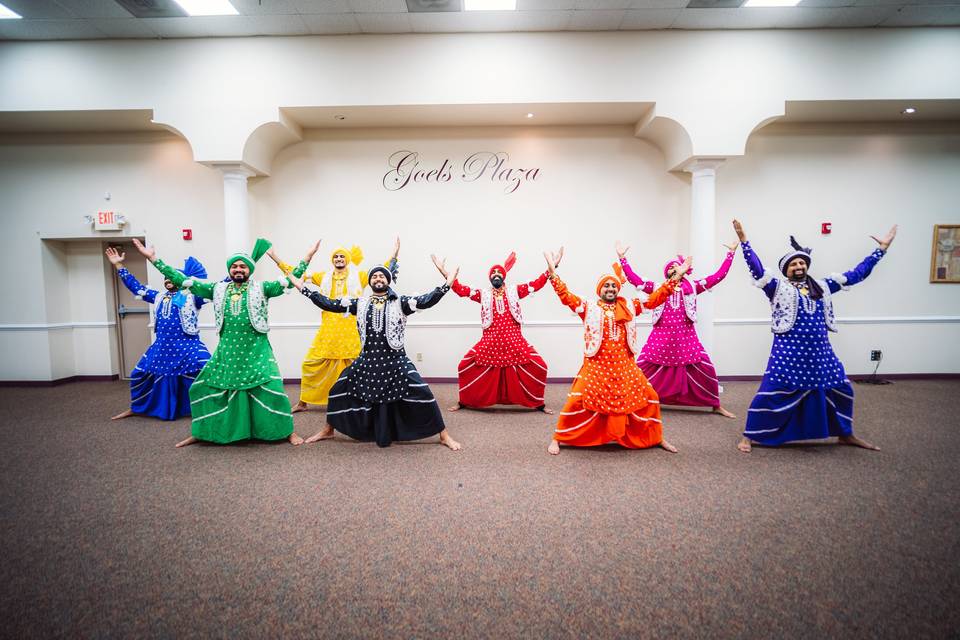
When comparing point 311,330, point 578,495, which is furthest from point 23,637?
point 311,330

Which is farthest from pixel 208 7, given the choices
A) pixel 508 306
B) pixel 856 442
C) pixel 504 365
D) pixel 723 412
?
pixel 856 442

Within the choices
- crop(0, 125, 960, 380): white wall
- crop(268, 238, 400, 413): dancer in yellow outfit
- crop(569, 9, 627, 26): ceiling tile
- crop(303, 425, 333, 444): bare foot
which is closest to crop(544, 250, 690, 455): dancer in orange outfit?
crop(303, 425, 333, 444): bare foot

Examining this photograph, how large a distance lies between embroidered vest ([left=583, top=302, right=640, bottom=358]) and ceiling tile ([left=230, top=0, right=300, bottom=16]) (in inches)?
175

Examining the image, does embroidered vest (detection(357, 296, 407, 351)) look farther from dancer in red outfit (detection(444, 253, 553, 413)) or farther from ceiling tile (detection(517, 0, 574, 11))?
ceiling tile (detection(517, 0, 574, 11))

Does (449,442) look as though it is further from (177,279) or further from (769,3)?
(769,3)

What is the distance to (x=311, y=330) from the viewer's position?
6316 millimetres

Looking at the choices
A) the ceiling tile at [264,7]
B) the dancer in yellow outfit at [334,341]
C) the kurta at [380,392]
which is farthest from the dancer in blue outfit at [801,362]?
the ceiling tile at [264,7]

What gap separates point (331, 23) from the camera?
202 inches

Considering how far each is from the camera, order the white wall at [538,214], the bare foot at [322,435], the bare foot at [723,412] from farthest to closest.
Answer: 1. the white wall at [538,214]
2. the bare foot at [723,412]
3. the bare foot at [322,435]

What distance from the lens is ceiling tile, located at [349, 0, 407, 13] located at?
4762mm

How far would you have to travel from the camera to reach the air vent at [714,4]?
481 centimetres

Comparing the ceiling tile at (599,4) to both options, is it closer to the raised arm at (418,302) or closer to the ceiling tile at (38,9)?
the raised arm at (418,302)

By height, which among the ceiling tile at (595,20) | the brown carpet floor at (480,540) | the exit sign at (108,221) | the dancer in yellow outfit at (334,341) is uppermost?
the ceiling tile at (595,20)

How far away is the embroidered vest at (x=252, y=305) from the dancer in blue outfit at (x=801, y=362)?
3.84m
